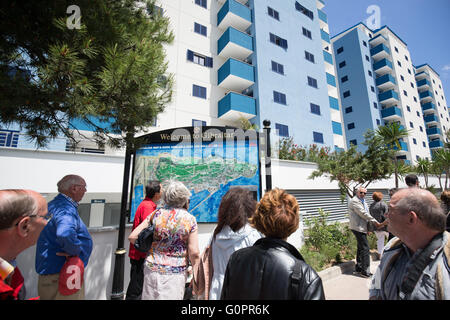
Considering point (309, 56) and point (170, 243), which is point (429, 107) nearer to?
point (309, 56)

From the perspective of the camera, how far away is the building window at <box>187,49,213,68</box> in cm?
1589

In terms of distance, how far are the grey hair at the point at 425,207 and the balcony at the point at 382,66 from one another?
142 ft

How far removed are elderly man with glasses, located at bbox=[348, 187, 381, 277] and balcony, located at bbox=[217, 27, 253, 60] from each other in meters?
15.8

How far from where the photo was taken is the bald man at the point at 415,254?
1.35 meters

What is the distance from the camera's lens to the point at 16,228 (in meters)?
1.33

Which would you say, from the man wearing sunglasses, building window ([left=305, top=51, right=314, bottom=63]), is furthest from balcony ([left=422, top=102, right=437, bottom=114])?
the man wearing sunglasses

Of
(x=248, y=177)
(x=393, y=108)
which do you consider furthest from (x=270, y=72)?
(x=393, y=108)

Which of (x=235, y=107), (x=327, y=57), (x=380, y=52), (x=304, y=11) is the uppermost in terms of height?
(x=380, y=52)

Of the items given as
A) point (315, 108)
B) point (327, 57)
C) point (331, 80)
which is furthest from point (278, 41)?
point (331, 80)

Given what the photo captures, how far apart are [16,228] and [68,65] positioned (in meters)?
1.63

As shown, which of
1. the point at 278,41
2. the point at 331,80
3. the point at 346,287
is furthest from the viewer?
the point at 331,80

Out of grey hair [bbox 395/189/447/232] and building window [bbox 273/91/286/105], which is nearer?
grey hair [bbox 395/189/447/232]

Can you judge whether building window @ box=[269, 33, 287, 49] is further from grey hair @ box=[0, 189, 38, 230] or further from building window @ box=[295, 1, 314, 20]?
grey hair @ box=[0, 189, 38, 230]
